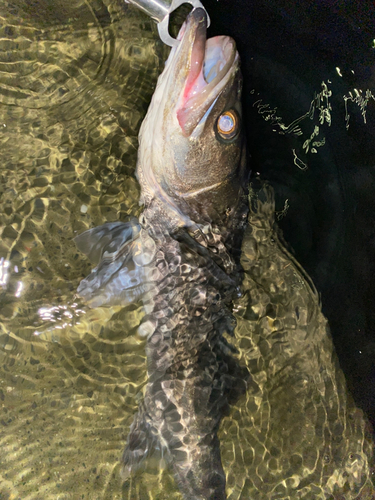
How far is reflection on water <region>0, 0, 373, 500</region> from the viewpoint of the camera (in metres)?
2.54

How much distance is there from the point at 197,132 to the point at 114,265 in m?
1.18

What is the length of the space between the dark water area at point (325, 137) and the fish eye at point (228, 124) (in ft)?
1.77

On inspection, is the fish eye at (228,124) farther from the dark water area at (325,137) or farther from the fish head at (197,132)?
the dark water area at (325,137)

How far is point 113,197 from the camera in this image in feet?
9.07

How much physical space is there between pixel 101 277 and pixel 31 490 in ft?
5.33

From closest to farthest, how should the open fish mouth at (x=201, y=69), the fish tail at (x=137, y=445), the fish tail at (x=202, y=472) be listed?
1. the open fish mouth at (x=201, y=69)
2. the fish tail at (x=202, y=472)
3. the fish tail at (x=137, y=445)

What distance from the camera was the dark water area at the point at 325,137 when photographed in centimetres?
202

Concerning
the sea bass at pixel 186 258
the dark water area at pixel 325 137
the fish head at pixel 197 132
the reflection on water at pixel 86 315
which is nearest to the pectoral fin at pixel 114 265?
the sea bass at pixel 186 258

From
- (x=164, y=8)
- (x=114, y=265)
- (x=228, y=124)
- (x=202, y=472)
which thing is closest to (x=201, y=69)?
(x=228, y=124)

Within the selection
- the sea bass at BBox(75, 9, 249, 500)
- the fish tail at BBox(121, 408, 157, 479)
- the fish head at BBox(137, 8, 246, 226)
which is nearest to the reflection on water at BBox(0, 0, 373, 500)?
the fish tail at BBox(121, 408, 157, 479)

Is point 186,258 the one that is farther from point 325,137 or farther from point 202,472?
point 202,472

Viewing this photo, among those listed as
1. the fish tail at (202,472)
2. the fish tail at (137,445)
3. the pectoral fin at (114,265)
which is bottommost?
the fish tail at (137,445)

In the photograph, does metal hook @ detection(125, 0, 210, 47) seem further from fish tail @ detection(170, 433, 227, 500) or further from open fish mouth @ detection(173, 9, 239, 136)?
fish tail @ detection(170, 433, 227, 500)

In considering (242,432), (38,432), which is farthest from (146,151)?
(242,432)
